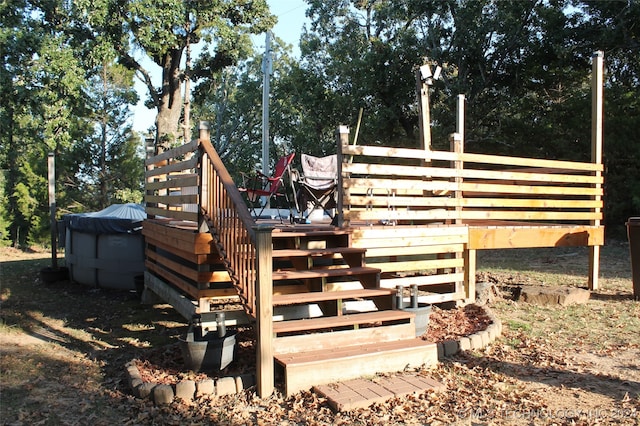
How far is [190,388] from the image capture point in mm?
3574

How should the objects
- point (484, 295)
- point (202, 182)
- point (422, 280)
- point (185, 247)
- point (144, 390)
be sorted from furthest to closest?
1. point (484, 295)
2. point (422, 280)
3. point (185, 247)
4. point (202, 182)
5. point (144, 390)

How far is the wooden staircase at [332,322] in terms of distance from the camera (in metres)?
3.76

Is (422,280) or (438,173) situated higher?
(438,173)

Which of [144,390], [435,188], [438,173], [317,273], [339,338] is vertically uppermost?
[438,173]

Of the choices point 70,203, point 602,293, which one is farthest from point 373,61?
point 70,203

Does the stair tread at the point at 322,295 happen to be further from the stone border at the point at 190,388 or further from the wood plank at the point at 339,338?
the stone border at the point at 190,388

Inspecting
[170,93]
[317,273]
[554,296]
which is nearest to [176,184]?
[317,273]

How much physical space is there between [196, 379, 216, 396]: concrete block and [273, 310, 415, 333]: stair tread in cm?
57

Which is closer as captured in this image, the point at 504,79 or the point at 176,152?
the point at 176,152

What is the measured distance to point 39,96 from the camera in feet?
38.0

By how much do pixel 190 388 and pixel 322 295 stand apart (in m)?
1.32

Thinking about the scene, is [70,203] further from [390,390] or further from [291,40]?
[390,390]

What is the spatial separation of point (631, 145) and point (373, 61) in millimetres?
7789

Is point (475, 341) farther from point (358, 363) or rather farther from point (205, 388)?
point (205, 388)
